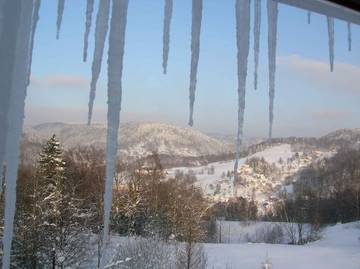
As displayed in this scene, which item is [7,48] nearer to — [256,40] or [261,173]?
[256,40]

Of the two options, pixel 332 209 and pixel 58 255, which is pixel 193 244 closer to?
pixel 58 255

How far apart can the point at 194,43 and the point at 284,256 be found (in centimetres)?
1861

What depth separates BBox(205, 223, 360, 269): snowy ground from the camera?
17.1 metres

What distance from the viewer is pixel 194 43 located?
0.93m

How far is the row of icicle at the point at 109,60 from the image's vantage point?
1.69 feet

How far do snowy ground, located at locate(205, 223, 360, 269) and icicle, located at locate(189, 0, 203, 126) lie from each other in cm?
1596

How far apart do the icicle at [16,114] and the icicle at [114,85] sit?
148mm

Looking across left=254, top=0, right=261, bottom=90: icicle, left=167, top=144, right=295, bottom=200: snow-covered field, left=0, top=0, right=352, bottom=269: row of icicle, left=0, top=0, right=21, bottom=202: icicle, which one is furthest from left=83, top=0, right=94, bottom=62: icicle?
left=167, top=144, right=295, bottom=200: snow-covered field

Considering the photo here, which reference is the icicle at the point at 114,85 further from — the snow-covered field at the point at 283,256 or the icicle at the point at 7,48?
the snow-covered field at the point at 283,256

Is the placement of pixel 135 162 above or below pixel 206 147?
below

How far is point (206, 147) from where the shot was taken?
298 feet

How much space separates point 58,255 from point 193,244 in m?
4.55

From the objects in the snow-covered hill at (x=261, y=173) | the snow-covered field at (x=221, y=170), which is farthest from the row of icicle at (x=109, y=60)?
the snow-covered field at (x=221, y=170)

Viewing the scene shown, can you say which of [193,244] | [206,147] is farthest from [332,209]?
[206,147]
